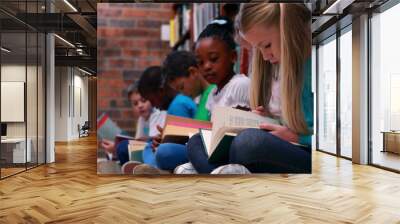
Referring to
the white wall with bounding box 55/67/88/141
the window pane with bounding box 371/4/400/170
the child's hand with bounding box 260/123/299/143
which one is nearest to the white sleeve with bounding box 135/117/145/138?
the child's hand with bounding box 260/123/299/143

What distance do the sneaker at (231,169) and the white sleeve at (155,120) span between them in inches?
42.1

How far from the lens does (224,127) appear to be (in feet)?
20.0

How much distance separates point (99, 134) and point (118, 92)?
0.71m

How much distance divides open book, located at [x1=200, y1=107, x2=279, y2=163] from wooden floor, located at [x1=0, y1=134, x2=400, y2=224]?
1.45ft

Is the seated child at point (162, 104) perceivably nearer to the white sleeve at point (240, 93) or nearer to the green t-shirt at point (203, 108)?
the green t-shirt at point (203, 108)

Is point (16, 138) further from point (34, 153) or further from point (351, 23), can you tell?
point (351, 23)

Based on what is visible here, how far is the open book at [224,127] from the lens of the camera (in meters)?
6.07

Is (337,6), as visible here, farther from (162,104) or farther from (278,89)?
(162,104)

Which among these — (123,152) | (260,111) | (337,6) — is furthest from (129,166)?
(337,6)

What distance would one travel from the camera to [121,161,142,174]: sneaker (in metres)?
6.30

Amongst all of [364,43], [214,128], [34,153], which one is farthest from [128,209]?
[364,43]

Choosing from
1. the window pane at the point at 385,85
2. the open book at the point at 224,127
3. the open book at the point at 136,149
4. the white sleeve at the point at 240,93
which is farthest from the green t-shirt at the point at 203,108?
the window pane at the point at 385,85

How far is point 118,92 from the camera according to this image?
627 cm

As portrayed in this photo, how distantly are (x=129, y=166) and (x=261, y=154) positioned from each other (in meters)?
2.02
